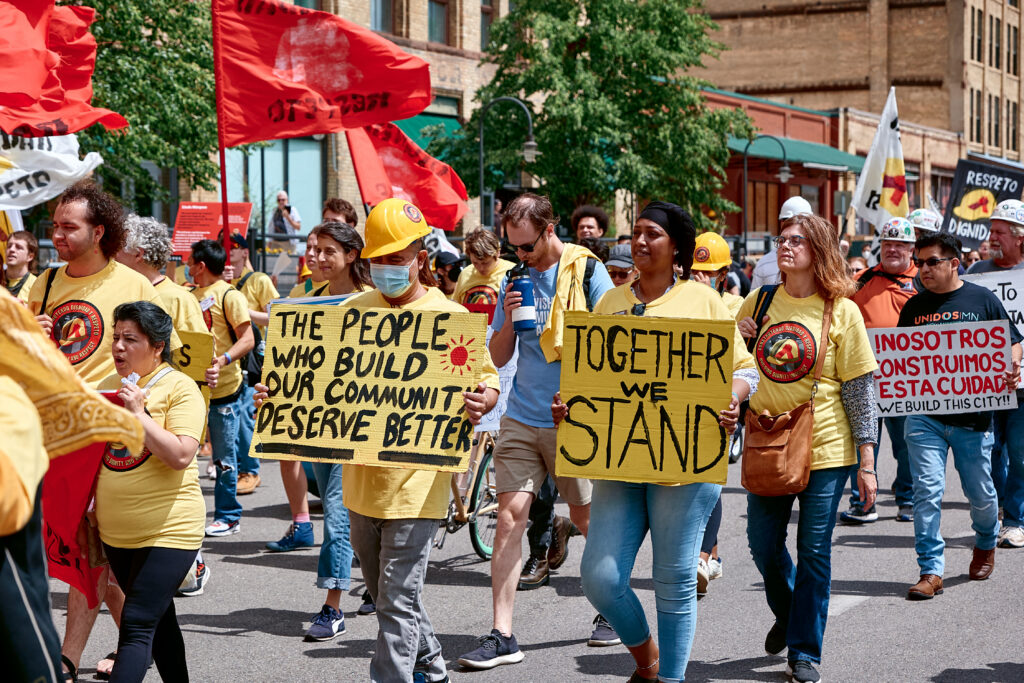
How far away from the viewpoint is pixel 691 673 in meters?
5.62

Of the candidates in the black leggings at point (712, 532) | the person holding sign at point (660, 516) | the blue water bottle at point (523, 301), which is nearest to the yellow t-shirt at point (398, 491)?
the person holding sign at point (660, 516)

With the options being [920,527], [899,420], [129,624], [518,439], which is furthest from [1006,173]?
[129,624]

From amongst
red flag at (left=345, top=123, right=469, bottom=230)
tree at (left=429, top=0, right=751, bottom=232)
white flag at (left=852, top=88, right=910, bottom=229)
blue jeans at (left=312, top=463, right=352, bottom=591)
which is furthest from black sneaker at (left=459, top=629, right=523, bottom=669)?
tree at (left=429, top=0, right=751, bottom=232)

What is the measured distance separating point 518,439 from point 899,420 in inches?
190

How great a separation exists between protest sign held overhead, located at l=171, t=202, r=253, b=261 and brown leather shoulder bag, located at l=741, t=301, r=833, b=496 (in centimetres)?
971

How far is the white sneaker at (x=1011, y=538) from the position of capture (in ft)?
27.2

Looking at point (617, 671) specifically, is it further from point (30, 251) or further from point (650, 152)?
point (650, 152)

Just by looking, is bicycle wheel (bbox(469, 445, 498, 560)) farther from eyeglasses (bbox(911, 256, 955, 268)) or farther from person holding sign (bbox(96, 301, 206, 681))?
person holding sign (bbox(96, 301, 206, 681))

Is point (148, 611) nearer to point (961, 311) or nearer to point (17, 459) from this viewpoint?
point (17, 459)

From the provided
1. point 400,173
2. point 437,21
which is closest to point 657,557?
point 400,173

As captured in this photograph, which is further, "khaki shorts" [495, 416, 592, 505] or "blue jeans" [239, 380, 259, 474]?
"blue jeans" [239, 380, 259, 474]

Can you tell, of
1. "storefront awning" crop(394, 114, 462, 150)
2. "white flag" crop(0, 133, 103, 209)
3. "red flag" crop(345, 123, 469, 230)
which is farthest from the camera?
"storefront awning" crop(394, 114, 462, 150)

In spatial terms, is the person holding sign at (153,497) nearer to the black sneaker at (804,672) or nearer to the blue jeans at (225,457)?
the black sneaker at (804,672)

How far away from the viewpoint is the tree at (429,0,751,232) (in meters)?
27.0
